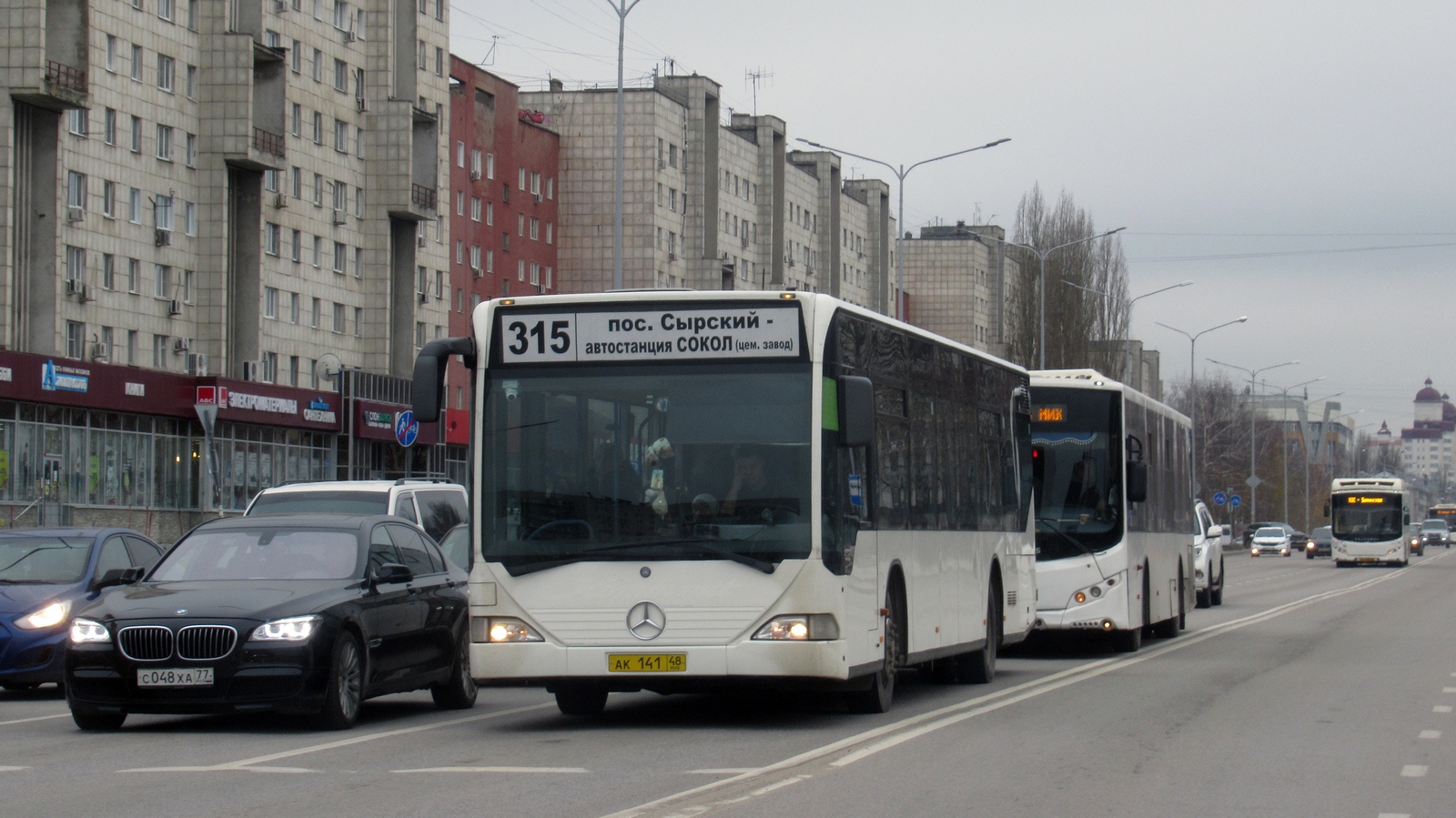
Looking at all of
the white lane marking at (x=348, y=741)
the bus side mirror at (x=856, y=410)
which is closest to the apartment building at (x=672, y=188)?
the white lane marking at (x=348, y=741)

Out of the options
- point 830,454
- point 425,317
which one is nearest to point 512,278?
point 425,317

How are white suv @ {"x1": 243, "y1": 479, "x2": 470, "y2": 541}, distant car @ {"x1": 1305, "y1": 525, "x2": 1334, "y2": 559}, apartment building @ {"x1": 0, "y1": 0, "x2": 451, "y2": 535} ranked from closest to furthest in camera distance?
white suv @ {"x1": 243, "y1": 479, "x2": 470, "y2": 541}
apartment building @ {"x1": 0, "y1": 0, "x2": 451, "y2": 535}
distant car @ {"x1": 1305, "y1": 525, "x2": 1334, "y2": 559}

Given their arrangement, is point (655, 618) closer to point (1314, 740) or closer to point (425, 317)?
point (1314, 740)

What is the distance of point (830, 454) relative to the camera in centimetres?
1280

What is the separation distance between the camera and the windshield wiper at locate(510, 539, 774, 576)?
1262cm

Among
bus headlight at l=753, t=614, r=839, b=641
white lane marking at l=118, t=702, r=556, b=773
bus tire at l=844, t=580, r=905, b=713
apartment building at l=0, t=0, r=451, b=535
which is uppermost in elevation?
apartment building at l=0, t=0, r=451, b=535

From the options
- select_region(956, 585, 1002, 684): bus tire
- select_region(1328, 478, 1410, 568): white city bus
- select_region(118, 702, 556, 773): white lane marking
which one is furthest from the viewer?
select_region(1328, 478, 1410, 568): white city bus

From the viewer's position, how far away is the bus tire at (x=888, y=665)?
45.8ft

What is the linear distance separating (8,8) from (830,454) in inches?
1673

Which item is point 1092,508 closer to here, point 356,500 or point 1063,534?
point 1063,534

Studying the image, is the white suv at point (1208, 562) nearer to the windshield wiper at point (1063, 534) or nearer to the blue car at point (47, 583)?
the windshield wiper at point (1063, 534)

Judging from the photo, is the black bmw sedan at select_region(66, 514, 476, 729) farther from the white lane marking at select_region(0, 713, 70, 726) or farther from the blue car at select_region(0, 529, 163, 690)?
the blue car at select_region(0, 529, 163, 690)

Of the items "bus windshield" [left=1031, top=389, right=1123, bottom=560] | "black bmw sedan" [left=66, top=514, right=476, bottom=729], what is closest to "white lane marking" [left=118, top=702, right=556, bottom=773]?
"black bmw sedan" [left=66, top=514, right=476, bottom=729]

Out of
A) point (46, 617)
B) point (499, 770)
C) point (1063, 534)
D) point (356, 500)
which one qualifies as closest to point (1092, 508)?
point (1063, 534)
